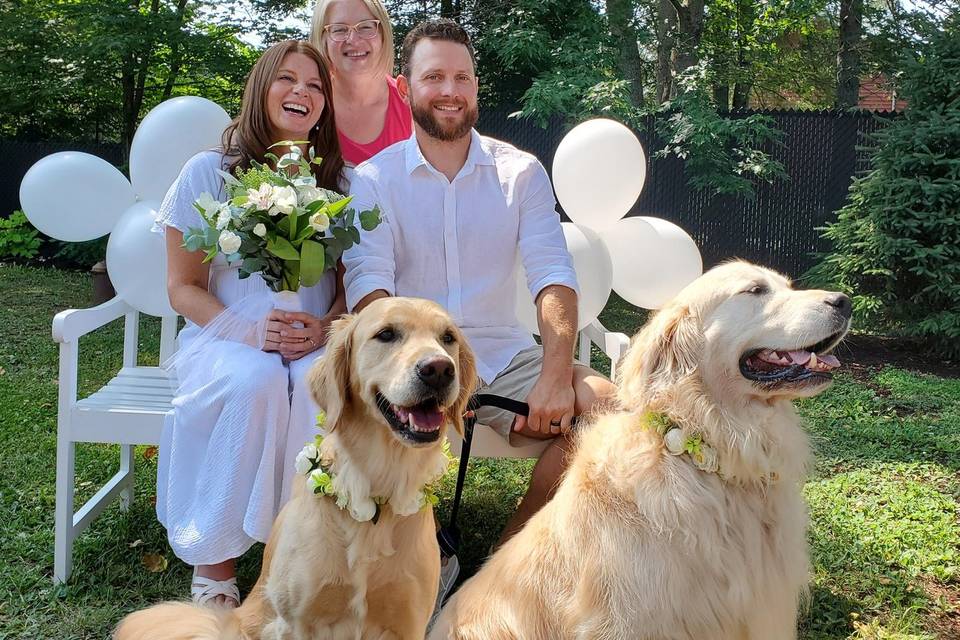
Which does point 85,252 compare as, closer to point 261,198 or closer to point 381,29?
point 381,29

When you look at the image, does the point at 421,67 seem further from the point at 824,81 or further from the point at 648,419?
the point at 824,81

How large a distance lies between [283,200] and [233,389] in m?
0.68

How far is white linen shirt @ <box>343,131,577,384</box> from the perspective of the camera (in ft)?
10.8

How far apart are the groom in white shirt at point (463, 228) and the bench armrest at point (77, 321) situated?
41.9 inches

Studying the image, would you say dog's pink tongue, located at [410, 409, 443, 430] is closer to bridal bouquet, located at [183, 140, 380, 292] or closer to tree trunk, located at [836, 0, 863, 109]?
bridal bouquet, located at [183, 140, 380, 292]

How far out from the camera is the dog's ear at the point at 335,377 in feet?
7.72

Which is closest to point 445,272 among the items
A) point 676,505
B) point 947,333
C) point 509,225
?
point 509,225

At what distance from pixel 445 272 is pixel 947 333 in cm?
618

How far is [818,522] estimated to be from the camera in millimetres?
3951

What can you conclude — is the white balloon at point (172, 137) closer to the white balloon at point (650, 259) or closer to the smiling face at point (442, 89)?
the smiling face at point (442, 89)

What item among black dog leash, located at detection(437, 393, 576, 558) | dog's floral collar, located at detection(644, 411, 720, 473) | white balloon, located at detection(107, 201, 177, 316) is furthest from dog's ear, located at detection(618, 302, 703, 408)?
white balloon, located at detection(107, 201, 177, 316)

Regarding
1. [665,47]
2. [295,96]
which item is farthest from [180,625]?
[665,47]

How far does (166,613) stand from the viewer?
2.48m

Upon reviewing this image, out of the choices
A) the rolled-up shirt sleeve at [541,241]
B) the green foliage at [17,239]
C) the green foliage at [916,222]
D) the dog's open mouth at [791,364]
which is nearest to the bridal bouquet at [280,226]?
the rolled-up shirt sleeve at [541,241]
